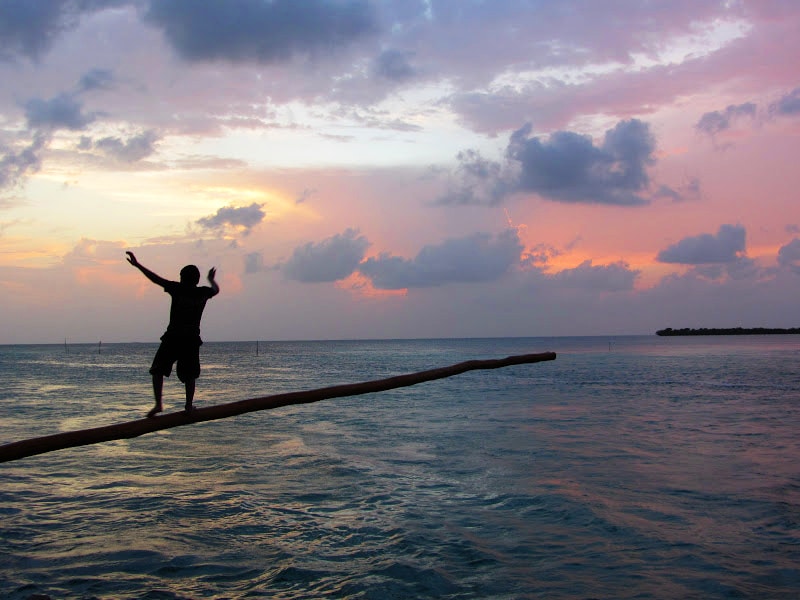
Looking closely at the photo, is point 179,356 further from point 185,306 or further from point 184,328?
point 185,306

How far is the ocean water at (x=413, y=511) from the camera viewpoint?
25.4 ft

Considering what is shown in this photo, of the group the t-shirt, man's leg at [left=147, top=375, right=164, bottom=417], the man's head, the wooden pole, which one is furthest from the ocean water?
the man's head

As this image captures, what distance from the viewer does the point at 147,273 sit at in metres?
6.82

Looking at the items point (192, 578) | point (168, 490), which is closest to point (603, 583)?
point (192, 578)

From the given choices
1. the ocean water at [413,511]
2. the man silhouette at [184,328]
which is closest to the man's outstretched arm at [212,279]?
the man silhouette at [184,328]

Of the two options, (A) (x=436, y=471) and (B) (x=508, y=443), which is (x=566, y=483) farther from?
(B) (x=508, y=443)

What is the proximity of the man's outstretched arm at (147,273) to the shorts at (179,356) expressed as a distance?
62 centimetres

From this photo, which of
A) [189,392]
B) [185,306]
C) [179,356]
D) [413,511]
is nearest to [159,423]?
[189,392]

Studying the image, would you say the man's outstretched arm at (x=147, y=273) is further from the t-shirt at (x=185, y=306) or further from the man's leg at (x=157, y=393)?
the man's leg at (x=157, y=393)

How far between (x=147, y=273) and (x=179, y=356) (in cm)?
107

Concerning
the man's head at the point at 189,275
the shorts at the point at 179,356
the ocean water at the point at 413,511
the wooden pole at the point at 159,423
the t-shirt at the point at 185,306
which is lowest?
the ocean water at the point at 413,511

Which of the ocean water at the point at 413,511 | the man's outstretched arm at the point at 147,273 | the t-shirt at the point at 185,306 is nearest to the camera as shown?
the man's outstretched arm at the point at 147,273

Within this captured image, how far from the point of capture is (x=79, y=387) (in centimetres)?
4156

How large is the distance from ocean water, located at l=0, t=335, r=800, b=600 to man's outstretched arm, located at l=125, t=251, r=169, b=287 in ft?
11.0
